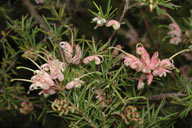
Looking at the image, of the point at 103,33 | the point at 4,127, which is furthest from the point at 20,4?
the point at 4,127

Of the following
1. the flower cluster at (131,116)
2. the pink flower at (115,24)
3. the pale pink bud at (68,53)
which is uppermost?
the pink flower at (115,24)

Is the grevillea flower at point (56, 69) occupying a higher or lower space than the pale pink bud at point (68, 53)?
lower

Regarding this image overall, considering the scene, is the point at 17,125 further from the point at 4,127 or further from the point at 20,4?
the point at 20,4

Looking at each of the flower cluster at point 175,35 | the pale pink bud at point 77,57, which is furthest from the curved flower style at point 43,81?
the flower cluster at point 175,35

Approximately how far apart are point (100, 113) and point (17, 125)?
2.93 feet

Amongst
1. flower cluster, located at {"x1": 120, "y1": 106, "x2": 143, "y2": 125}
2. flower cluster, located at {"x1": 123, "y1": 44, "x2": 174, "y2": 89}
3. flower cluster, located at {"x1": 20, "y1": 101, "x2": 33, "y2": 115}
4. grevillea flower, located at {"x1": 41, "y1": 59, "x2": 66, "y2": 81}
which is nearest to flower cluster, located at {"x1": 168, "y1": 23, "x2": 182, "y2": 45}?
flower cluster, located at {"x1": 123, "y1": 44, "x2": 174, "y2": 89}

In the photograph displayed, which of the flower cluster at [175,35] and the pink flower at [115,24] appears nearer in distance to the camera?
the pink flower at [115,24]

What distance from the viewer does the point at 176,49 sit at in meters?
1.06

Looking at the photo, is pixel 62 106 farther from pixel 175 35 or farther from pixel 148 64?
pixel 175 35

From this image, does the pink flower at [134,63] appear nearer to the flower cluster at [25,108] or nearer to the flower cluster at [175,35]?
the flower cluster at [175,35]

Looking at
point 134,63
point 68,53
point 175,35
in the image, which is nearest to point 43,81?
point 68,53

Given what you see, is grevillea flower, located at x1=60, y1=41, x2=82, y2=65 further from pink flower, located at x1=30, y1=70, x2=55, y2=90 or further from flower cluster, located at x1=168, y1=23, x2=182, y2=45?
flower cluster, located at x1=168, y1=23, x2=182, y2=45

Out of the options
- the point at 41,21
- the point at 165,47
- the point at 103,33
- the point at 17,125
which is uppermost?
the point at 41,21

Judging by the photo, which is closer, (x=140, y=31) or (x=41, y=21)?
(x=41, y=21)
